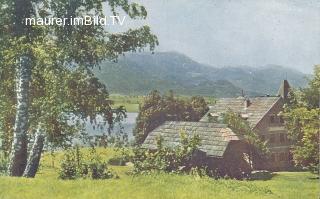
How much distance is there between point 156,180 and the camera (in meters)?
10.7

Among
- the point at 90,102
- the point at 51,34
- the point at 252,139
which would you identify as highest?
the point at 51,34

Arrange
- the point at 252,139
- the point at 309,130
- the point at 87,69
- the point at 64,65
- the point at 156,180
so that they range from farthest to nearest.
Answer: the point at 252,139
the point at 309,130
the point at 87,69
the point at 64,65
the point at 156,180

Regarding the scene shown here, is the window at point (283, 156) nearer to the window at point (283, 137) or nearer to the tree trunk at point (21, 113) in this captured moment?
the window at point (283, 137)

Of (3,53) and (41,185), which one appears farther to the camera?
(3,53)

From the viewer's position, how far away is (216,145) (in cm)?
2130

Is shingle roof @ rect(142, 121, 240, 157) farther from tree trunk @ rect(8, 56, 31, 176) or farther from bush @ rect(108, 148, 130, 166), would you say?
tree trunk @ rect(8, 56, 31, 176)

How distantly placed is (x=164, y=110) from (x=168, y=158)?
27.7 meters

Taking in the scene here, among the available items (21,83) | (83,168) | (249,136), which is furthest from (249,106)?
(21,83)

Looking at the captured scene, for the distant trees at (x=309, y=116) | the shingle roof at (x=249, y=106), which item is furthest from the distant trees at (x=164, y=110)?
the distant trees at (x=309, y=116)

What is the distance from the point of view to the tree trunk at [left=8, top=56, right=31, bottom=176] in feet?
39.7

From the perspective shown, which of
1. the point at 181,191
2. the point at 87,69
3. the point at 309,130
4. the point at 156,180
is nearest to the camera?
the point at 181,191

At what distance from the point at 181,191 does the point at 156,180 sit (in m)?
0.90

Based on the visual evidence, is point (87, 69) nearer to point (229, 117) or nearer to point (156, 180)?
point (156, 180)

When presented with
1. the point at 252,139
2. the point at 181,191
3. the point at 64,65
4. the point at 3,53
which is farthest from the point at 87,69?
the point at 252,139
